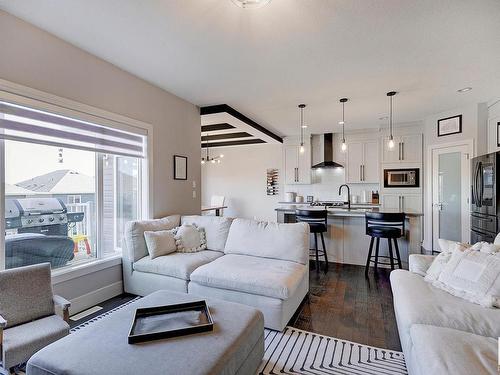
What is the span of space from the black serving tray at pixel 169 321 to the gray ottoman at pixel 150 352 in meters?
0.04

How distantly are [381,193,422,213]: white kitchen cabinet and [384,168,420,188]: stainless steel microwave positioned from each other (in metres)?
0.22

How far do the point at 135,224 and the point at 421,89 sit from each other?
13.8ft

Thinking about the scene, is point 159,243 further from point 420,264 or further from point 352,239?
point 352,239

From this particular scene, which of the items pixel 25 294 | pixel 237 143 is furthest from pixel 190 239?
pixel 237 143

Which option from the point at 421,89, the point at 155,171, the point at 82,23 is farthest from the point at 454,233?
the point at 82,23

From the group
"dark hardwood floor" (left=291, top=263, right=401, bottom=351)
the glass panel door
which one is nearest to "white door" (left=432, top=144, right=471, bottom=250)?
the glass panel door

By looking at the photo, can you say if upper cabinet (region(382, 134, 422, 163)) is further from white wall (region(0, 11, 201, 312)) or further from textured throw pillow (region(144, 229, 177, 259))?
textured throw pillow (region(144, 229, 177, 259))

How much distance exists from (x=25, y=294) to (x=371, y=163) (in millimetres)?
6510

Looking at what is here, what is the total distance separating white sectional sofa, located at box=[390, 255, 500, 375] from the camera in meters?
1.25

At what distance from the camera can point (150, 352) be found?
4.49ft

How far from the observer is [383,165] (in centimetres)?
620

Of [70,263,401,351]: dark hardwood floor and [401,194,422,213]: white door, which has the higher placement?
[401,194,422,213]: white door

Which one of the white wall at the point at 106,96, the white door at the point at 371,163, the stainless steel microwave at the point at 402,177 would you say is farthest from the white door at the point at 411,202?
the white wall at the point at 106,96

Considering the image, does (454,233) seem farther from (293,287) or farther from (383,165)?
(293,287)
